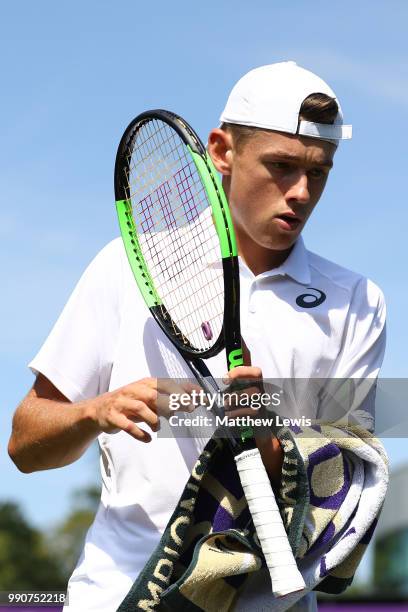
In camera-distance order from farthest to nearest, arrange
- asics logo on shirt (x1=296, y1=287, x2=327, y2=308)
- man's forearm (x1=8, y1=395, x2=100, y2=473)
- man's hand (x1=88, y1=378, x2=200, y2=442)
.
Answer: asics logo on shirt (x1=296, y1=287, x2=327, y2=308) < man's forearm (x1=8, y1=395, x2=100, y2=473) < man's hand (x1=88, y1=378, x2=200, y2=442)

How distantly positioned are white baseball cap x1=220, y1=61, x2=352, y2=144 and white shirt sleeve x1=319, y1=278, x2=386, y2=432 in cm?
51

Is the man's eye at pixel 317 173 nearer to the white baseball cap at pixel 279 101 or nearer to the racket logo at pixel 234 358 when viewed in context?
the white baseball cap at pixel 279 101

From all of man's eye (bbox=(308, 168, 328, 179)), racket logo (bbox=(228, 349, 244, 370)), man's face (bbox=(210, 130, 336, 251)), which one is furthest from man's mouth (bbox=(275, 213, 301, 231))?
racket logo (bbox=(228, 349, 244, 370))

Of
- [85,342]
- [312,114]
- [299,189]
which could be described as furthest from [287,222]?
[85,342]

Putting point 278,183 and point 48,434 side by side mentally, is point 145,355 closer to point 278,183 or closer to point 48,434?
point 48,434

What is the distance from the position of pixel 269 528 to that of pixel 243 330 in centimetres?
68

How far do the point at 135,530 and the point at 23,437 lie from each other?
0.43m

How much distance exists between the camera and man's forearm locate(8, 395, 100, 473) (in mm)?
3455

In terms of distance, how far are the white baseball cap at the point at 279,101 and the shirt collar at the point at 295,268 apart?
1.21 ft

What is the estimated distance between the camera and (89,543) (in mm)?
3604

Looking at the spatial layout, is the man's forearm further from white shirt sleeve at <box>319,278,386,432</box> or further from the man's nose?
the man's nose

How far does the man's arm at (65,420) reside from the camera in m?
3.13

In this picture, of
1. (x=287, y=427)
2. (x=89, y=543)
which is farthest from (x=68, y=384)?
(x=287, y=427)

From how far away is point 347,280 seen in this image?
12.7 ft
